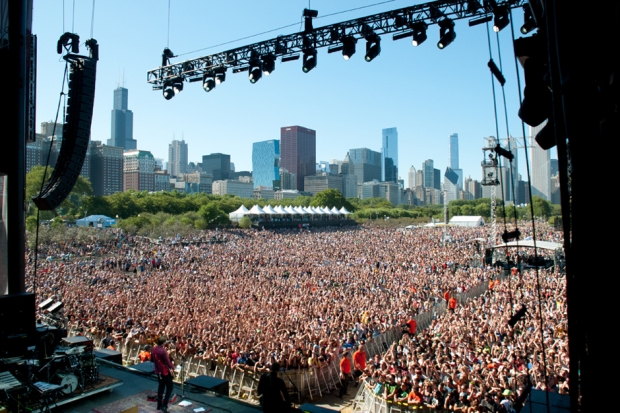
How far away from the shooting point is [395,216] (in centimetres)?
10612

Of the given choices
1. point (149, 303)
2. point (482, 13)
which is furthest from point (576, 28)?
point (149, 303)

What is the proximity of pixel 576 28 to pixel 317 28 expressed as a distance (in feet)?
29.3

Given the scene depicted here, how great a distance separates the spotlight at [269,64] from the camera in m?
11.1

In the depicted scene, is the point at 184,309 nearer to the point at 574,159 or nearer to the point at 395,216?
the point at 574,159

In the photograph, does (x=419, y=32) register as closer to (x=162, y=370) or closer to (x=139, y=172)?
(x=162, y=370)

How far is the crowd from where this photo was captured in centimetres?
830

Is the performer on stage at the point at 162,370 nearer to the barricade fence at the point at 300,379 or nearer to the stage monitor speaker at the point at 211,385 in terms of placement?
the stage monitor speaker at the point at 211,385

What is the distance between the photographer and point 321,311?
13.4 meters

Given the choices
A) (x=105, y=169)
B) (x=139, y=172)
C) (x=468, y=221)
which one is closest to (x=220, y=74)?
(x=468, y=221)

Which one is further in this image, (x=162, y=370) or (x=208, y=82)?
(x=208, y=82)

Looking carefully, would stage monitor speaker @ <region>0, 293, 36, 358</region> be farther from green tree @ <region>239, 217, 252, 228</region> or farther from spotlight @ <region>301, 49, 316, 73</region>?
green tree @ <region>239, 217, 252, 228</region>

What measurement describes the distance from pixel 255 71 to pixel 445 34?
4.71m

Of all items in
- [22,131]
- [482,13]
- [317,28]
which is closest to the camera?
[22,131]

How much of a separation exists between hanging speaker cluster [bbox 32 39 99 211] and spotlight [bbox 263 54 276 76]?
4356 millimetres
